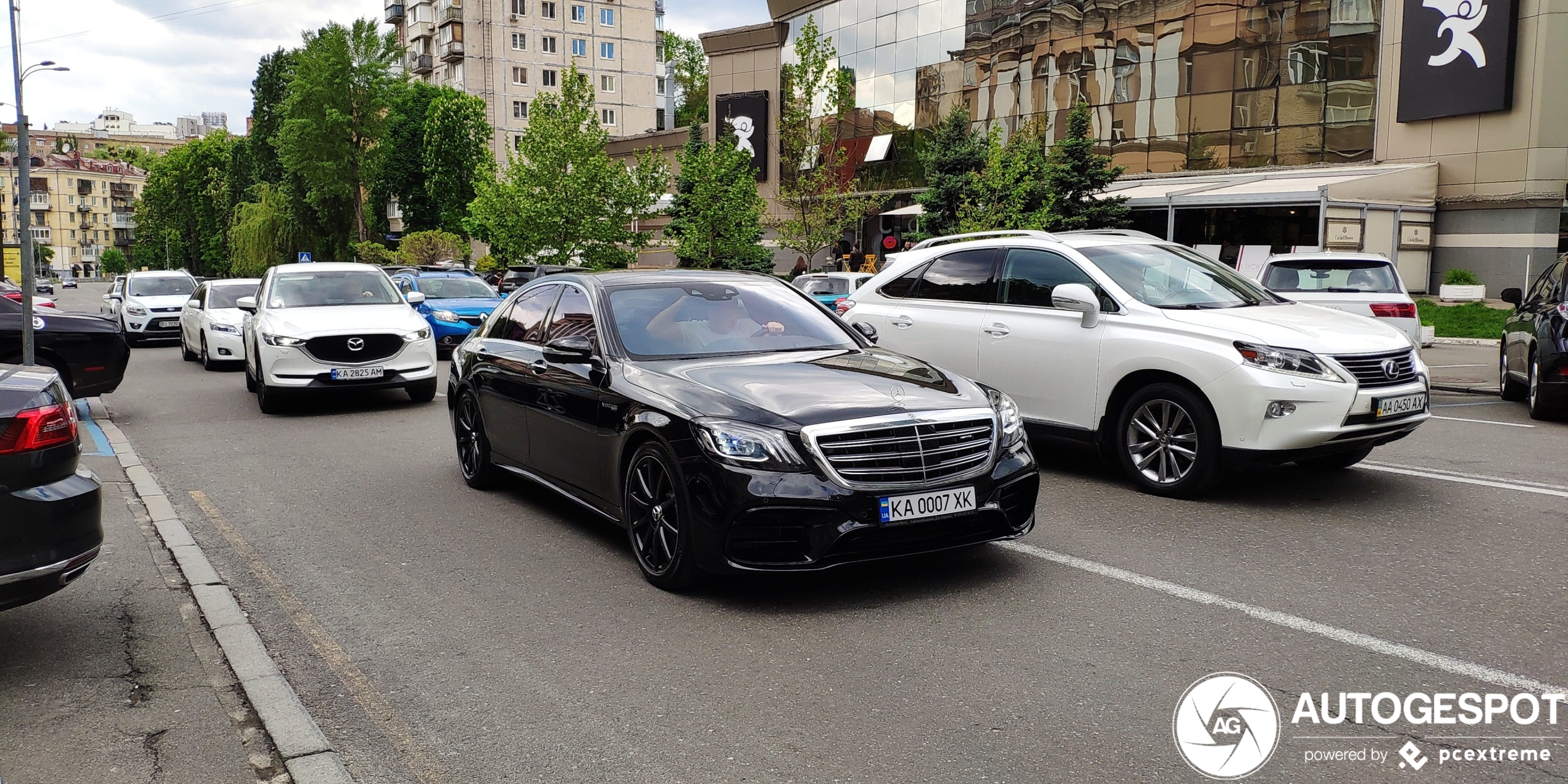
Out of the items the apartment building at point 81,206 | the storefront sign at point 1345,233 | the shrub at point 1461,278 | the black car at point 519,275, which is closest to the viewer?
the storefront sign at point 1345,233

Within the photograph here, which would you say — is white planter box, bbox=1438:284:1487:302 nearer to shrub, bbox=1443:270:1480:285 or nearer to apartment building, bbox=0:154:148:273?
shrub, bbox=1443:270:1480:285

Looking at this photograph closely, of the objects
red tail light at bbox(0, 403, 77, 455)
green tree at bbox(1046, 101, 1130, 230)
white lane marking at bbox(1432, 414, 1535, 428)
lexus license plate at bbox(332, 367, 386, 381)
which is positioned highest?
green tree at bbox(1046, 101, 1130, 230)

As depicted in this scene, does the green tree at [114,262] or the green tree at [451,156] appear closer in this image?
the green tree at [451,156]

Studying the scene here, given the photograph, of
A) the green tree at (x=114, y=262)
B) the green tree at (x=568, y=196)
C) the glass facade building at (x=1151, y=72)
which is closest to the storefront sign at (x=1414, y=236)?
the glass facade building at (x=1151, y=72)

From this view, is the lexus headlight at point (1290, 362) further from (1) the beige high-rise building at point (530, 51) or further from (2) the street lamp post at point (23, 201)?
(1) the beige high-rise building at point (530, 51)

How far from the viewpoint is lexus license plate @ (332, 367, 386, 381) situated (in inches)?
507

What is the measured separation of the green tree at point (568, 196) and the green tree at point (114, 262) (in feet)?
475

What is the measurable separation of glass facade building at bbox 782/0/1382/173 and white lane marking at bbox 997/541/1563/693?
96.6ft

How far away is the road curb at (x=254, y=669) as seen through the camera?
3783 millimetres

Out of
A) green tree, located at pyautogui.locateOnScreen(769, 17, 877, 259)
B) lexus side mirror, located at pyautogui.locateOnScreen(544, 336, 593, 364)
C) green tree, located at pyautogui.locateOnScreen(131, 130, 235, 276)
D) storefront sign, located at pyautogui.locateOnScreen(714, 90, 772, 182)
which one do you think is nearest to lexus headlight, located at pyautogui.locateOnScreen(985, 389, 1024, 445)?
lexus side mirror, located at pyautogui.locateOnScreen(544, 336, 593, 364)

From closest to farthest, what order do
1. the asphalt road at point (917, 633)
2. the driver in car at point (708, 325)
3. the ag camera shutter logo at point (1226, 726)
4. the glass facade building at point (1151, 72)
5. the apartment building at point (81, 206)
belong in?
the ag camera shutter logo at point (1226, 726), the asphalt road at point (917, 633), the driver in car at point (708, 325), the glass facade building at point (1151, 72), the apartment building at point (81, 206)

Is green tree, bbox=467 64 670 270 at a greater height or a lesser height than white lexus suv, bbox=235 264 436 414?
greater

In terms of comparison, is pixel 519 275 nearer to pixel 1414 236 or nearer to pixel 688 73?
pixel 1414 236

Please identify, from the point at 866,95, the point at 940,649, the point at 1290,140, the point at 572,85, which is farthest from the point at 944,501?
the point at 866,95
